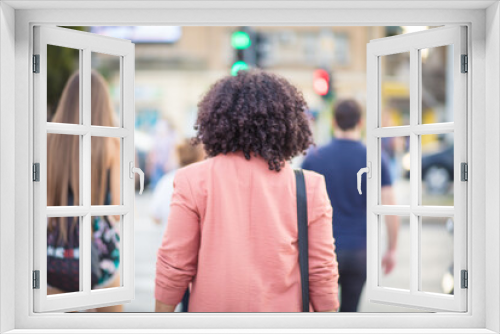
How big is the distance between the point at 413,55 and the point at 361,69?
20.1 metres

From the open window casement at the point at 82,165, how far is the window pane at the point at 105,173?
0.07 meters

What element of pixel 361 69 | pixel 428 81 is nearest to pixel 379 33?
pixel 361 69

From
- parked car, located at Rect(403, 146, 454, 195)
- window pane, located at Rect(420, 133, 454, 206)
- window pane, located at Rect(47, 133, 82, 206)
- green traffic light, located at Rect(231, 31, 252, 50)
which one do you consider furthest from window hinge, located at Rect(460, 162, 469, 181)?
parked car, located at Rect(403, 146, 454, 195)

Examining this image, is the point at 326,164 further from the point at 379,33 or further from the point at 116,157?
the point at 379,33

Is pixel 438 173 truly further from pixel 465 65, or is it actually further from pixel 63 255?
pixel 63 255

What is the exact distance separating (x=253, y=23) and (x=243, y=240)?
94 cm

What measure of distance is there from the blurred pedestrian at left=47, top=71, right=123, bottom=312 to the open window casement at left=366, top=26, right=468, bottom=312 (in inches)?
50.4

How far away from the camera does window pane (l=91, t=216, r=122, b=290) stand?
11.0ft

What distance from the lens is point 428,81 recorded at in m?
20.5

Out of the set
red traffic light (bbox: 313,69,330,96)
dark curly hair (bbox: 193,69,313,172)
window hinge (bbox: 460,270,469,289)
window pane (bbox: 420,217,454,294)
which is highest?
red traffic light (bbox: 313,69,330,96)

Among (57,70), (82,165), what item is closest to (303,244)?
(82,165)

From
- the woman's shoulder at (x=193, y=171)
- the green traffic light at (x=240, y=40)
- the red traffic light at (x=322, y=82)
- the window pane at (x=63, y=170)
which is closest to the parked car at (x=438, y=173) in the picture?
the red traffic light at (x=322, y=82)

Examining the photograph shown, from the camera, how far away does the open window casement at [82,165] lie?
2854 mm

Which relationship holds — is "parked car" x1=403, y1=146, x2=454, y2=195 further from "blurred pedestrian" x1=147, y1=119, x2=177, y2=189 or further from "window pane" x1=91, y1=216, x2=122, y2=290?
"window pane" x1=91, y1=216, x2=122, y2=290
